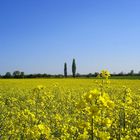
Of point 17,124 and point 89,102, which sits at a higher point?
point 89,102

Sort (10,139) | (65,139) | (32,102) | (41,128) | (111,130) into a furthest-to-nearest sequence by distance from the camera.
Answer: (32,102)
(111,130)
(10,139)
(65,139)
(41,128)

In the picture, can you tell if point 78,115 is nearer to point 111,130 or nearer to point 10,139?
point 111,130

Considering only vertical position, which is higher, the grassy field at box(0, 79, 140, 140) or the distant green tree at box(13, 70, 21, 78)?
the distant green tree at box(13, 70, 21, 78)

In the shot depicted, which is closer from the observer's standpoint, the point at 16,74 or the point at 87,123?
the point at 87,123

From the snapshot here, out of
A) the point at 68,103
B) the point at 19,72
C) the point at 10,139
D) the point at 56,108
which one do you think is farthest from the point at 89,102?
the point at 19,72

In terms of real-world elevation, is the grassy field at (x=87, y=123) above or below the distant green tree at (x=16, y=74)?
below

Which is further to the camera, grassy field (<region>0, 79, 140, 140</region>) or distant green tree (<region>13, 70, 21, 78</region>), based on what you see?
distant green tree (<region>13, 70, 21, 78</region>)

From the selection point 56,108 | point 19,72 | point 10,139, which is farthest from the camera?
point 19,72

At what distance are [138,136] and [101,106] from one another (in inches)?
137

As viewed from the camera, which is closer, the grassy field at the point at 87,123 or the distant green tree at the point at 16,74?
the grassy field at the point at 87,123

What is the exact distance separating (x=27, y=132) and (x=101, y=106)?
2.72 m

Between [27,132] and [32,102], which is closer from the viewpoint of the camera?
[27,132]

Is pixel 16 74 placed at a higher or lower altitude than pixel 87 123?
higher

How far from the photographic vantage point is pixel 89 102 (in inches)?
155
